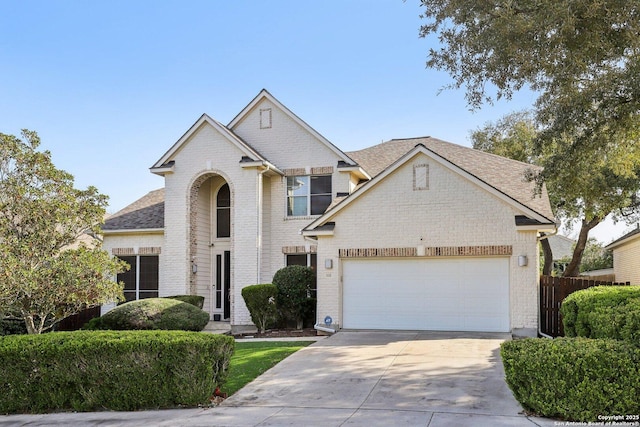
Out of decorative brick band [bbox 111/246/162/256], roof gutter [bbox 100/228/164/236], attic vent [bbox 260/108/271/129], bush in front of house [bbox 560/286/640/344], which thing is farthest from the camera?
attic vent [bbox 260/108/271/129]

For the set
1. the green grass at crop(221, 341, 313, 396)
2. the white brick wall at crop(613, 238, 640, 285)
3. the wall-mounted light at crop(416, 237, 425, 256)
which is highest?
the wall-mounted light at crop(416, 237, 425, 256)

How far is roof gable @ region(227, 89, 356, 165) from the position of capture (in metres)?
21.4

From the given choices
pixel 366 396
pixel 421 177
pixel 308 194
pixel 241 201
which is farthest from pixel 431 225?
pixel 366 396

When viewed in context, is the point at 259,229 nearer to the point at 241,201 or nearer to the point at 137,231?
the point at 241,201

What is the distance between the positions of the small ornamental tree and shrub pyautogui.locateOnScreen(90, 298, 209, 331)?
455 cm

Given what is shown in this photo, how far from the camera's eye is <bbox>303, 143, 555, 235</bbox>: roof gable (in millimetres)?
15711

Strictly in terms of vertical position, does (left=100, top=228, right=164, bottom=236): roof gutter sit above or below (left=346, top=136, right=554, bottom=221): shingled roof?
below

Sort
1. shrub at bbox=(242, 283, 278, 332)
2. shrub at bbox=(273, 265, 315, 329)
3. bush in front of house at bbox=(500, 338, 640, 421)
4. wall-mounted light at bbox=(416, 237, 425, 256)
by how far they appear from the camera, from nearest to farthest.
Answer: bush in front of house at bbox=(500, 338, 640, 421), wall-mounted light at bbox=(416, 237, 425, 256), shrub at bbox=(242, 283, 278, 332), shrub at bbox=(273, 265, 315, 329)

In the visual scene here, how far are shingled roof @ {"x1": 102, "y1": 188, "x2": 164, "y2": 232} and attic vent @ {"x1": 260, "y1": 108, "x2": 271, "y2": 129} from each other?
540cm

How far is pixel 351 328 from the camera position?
56.7 ft

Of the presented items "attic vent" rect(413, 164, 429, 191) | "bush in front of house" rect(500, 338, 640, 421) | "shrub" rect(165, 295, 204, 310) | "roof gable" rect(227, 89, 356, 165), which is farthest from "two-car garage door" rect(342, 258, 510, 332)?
"bush in front of house" rect(500, 338, 640, 421)

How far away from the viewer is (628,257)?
2592 cm

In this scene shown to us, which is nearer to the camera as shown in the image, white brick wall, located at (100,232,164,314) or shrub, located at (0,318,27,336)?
shrub, located at (0,318,27,336)

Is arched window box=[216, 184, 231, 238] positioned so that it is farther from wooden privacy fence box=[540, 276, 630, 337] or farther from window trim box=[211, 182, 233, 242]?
wooden privacy fence box=[540, 276, 630, 337]
